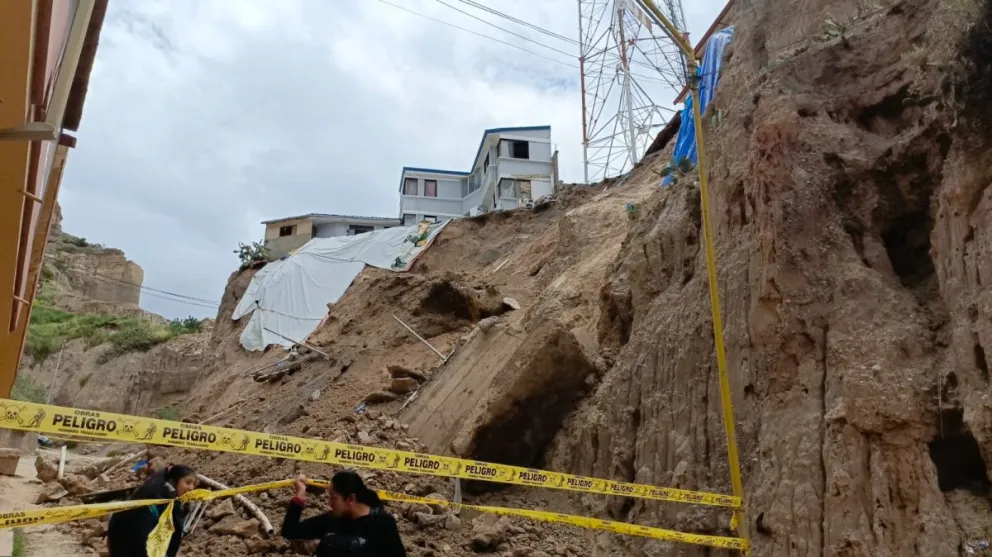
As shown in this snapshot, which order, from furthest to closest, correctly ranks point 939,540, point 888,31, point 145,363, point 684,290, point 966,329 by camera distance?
1. point 145,363
2. point 684,290
3. point 888,31
4. point 966,329
5. point 939,540

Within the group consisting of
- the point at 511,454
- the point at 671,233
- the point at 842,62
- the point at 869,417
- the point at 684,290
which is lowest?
the point at 511,454

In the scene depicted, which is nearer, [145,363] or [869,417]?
[869,417]

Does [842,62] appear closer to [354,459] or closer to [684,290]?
[684,290]

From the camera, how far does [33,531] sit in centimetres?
976

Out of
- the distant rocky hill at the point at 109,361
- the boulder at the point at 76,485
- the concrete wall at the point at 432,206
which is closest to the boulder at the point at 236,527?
the boulder at the point at 76,485

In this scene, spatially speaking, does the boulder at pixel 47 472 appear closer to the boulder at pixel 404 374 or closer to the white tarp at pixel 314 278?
the boulder at pixel 404 374

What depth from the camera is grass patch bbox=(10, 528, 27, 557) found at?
8445mm

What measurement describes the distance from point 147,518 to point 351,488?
1.71m

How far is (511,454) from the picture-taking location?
912cm

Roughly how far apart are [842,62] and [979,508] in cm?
460

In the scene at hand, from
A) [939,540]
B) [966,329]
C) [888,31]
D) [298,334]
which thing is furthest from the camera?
[298,334]

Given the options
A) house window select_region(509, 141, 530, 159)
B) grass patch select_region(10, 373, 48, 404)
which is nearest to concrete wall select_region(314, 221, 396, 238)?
house window select_region(509, 141, 530, 159)

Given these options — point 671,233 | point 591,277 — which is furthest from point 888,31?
point 591,277

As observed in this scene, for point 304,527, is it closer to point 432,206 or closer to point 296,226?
point 432,206
